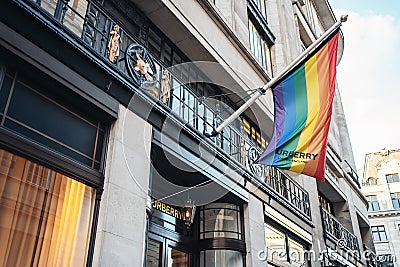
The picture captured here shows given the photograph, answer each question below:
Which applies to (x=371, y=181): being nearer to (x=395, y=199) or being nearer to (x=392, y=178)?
(x=392, y=178)

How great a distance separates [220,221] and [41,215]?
622 cm

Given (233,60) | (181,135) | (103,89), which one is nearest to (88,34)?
(103,89)

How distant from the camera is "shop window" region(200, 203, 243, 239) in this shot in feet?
36.4

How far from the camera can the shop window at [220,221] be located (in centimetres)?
1110

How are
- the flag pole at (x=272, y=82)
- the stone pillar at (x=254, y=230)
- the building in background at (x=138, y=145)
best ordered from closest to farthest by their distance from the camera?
the building in background at (x=138, y=145)
the flag pole at (x=272, y=82)
the stone pillar at (x=254, y=230)

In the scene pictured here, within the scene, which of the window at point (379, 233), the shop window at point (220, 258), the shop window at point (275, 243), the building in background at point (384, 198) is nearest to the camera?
the shop window at point (220, 258)

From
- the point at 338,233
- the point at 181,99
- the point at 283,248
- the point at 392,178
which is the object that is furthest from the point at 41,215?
the point at 392,178

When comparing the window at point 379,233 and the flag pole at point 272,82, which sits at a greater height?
the window at point 379,233

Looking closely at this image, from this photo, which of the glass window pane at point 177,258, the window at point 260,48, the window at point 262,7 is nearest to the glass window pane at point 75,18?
the glass window pane at point 177,258

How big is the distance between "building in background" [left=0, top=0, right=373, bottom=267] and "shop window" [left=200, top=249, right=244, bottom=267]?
1.4 inches

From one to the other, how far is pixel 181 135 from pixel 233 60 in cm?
545

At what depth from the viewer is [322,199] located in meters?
23.6

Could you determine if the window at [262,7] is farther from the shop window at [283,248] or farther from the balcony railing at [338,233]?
the shop window at [283,248]

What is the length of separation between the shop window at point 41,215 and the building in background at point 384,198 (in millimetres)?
50429
